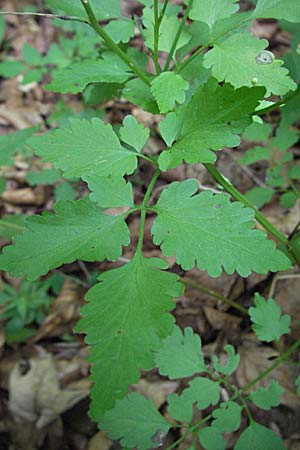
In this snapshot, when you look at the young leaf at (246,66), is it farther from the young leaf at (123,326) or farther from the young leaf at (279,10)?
the young leaf at (123,326)

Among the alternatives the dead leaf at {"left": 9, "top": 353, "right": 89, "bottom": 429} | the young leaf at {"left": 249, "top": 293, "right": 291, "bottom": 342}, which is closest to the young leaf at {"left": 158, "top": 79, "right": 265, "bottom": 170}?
the young leaf at {"left": 249, "top": 293, "right": 291, "bottom": 342}

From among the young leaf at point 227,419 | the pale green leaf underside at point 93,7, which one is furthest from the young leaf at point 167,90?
the young leaf at point 227,419

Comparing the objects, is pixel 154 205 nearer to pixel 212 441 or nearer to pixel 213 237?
pixel 213 237

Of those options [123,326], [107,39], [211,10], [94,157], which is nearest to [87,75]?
[107,39]

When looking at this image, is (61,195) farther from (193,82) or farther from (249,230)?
(249,230)

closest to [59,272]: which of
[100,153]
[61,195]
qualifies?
[61,195]

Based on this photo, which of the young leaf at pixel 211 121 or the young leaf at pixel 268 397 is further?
the young leaf at pixel 268 397
